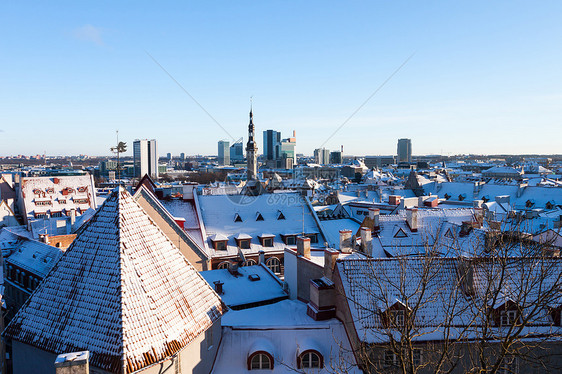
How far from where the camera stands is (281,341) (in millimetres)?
15062

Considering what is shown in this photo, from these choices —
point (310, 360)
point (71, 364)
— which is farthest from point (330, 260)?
point (71, 364)

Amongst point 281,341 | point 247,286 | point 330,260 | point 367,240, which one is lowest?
point 247,286

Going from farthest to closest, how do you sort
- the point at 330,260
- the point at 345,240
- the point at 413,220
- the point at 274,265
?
the point at 274,265
the point at 413,220
the point at 345,240
the point at 330,260

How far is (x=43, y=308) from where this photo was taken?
40.9 feet

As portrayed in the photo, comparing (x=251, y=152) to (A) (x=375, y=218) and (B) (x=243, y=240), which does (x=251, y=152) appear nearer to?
(B) (x=243, y=240)

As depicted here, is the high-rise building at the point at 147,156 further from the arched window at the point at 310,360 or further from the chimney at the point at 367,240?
the arched window at the point at 310,360

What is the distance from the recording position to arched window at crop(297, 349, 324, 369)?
47.4 ft

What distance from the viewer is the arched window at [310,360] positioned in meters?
14.4

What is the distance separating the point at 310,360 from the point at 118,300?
7306mm

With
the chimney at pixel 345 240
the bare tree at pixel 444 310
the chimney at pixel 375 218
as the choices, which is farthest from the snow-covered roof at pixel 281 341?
the chimney at pixel 375 218

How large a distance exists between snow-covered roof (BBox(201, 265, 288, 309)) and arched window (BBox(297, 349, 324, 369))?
6.58 m

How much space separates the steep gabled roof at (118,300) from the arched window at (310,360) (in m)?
3.65

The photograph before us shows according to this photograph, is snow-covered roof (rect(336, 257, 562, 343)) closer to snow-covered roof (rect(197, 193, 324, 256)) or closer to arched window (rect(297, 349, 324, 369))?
arched window (rect(297, 349, 324, 369))

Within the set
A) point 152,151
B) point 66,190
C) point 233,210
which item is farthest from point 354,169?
point 233,210
